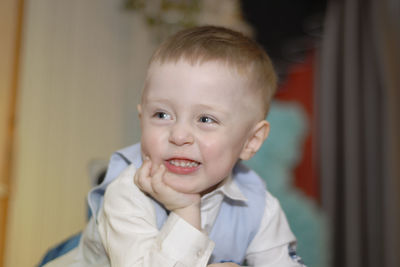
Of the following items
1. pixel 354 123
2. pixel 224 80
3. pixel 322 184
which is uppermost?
pixel 224 80

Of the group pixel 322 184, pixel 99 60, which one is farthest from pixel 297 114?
pixel 99 60

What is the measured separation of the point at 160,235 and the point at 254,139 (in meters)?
0.40

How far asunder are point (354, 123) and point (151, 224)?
247 centimetres

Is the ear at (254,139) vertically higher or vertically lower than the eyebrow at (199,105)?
lower

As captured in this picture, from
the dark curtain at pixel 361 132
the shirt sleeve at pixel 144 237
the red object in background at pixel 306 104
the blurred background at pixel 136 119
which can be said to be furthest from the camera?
the red object in background at pixel 306 104

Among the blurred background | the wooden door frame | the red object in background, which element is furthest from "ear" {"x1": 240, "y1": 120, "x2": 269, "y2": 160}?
the red object in background

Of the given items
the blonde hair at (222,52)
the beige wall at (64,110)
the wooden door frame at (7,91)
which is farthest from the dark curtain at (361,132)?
the wooden door frame at (7,91)

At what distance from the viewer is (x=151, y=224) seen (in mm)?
883

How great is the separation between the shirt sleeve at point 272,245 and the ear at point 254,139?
0.18 metres

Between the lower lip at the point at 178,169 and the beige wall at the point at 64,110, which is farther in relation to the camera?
the beige wall at the point at 64,110

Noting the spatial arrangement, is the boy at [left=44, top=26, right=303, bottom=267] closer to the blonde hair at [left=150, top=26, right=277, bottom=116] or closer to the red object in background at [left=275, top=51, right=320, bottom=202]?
the blonde hair at [left=150, top=26, right=277, bottom=116]

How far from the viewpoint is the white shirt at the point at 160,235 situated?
82 centimetres

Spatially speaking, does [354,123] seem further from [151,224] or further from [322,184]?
[151,224]

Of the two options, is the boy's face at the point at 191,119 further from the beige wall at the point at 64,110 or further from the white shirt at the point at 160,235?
the beige wall at the point at 64,110
